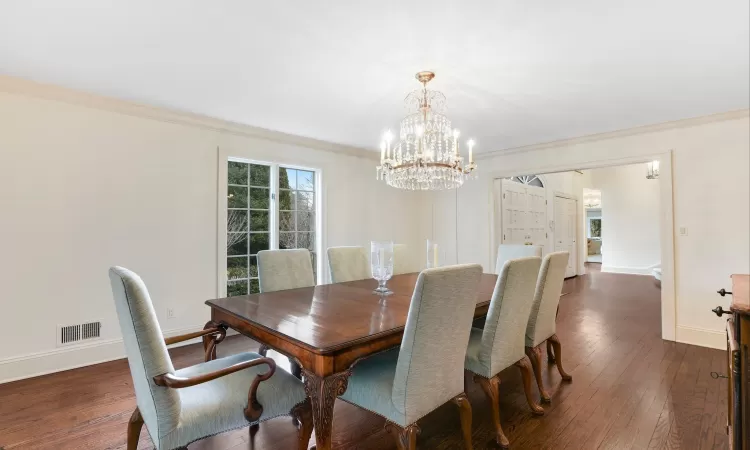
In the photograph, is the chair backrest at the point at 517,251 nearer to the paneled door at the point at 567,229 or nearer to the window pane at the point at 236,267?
the window pane at the point at 236,267

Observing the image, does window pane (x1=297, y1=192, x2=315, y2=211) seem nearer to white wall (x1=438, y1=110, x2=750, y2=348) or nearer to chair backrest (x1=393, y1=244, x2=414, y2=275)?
chair backrest (x1=393, y1=244, x2=414, y2=275)

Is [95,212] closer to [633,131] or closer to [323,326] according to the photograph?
[323,326]

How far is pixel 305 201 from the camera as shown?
4613mm

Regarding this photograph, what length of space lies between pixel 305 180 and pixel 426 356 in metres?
3.54

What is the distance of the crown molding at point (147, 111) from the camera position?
275cm

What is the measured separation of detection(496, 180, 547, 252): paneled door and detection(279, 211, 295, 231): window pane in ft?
10.0

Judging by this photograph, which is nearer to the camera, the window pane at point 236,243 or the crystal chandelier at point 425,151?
the crystal chandelier at point 425,151

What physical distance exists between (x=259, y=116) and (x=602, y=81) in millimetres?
3061

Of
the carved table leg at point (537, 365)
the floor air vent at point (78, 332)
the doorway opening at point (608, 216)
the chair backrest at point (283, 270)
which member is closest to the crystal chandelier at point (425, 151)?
the chair backrest at point (283, 270)

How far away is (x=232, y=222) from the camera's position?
13.0 feet

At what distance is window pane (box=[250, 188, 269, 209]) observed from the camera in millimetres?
4145

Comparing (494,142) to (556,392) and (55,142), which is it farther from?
(55,142)

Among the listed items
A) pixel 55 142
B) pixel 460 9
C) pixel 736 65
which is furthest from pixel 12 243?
pixel 736 65

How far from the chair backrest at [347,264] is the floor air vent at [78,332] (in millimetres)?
2093
